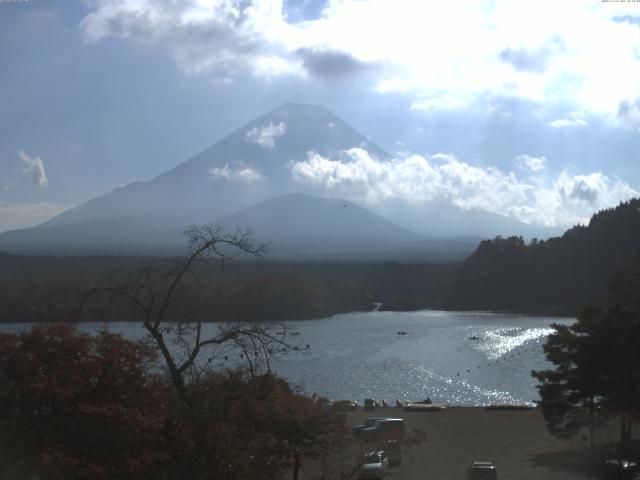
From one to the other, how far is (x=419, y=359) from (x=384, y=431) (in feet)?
46.0

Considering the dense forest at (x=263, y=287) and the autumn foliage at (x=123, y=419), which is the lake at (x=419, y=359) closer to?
the dense forest at (x=263, y=287)

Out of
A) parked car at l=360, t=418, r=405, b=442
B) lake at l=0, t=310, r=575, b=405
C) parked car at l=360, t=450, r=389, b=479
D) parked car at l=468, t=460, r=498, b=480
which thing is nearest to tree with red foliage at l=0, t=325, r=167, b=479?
parked car at l=360, t=450, r=389, b=479

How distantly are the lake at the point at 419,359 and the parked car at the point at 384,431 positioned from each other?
125cm

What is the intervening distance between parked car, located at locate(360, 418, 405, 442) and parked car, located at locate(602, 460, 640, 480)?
8.88ft

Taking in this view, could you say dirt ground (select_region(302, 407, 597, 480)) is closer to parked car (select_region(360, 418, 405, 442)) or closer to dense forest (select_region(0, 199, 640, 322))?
parked car (select_region(360, 418, 405, 442))

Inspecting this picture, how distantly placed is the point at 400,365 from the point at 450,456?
42.0ft

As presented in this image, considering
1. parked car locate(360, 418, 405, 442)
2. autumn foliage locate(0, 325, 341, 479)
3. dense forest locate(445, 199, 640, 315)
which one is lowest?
parked car locate(360, 418, 405, 442)

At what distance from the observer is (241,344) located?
4117 mm

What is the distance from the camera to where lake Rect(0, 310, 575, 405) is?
18.9 metres

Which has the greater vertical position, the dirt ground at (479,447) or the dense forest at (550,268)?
the dense forest at (550,268)

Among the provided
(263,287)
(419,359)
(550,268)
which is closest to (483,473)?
(419,359)

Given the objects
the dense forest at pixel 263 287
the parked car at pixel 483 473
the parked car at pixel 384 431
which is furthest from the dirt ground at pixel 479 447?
the dense forest at pixel 263 287

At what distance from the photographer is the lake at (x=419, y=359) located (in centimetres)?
1891

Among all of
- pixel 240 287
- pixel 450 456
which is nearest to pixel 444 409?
pixel 450 456
